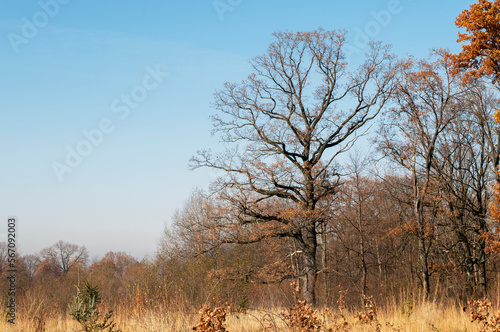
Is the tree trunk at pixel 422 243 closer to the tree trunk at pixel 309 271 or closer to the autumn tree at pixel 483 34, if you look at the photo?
the tree trunk at pixel 309 271

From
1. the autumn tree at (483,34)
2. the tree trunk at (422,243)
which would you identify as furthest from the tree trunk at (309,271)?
the autumn tree at (483,34)

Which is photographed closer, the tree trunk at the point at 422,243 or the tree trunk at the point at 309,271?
the tree trunk at the point at 309,271

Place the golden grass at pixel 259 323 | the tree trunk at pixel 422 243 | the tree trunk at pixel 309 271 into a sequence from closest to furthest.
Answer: the golden grass at pixel 259 323 < the tree trunk at pixel 309 271 < the tree trunk at pixel 422 243

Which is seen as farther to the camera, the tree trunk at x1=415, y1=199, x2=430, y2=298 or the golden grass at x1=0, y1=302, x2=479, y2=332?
the tree trunk at x1=415, y1=199, x2=430, y2=298

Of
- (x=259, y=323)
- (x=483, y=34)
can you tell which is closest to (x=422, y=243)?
(x=483, y=34)

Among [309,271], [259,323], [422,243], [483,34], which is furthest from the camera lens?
[422,243]

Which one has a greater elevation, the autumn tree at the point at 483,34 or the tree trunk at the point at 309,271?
the autumn tree at the point at 483,34

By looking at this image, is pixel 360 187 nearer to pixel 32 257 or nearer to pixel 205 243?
pixel 205 243

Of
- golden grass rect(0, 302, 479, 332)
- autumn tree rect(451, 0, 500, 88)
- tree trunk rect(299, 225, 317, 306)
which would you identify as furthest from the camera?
tree trunk rect(299, 225, 317, 306)

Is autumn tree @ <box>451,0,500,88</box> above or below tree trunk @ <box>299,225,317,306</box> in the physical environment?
above

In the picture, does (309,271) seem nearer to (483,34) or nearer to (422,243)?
(422,243)

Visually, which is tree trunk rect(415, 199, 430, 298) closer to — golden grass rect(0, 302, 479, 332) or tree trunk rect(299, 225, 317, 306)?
tree trunk rect(299, 225, 317, 306)

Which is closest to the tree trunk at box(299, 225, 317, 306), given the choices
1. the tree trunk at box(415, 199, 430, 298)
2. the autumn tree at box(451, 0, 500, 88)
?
the tree trunk at box(415, 199, 430, 298)

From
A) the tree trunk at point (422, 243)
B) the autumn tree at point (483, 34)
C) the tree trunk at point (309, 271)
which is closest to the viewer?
the autumn tree at point (483, 34)
